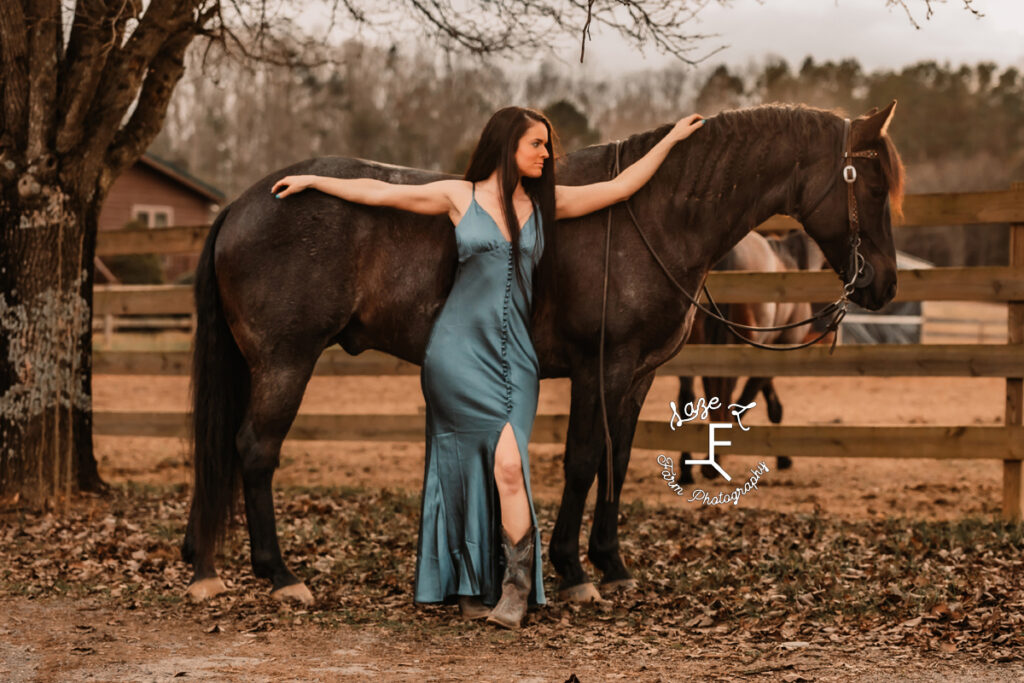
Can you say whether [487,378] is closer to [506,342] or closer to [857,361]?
[506,342]

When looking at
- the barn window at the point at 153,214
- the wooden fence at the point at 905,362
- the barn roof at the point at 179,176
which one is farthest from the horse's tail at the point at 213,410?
the barn window at the point at 153,214

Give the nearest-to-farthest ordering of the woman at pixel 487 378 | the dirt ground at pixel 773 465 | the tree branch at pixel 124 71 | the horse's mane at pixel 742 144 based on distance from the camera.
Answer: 1. the woman at pixel 487 378
2. the horse's mane at pixel 742 144
3. the tree branch at pixel 124 71
4. the dirt ground at pixel 773 465

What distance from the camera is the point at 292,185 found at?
434 centimetres

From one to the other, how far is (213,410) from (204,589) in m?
0.77

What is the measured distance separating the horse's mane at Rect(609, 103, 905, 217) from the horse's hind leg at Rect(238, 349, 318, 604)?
1.86 metres

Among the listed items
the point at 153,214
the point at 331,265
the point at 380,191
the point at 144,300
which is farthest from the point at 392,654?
the point at 153,214

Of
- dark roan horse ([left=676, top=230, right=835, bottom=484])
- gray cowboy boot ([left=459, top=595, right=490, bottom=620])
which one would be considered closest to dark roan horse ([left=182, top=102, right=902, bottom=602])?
gray cowboy boot ([left=459, top=595, right=490, bottom=620])

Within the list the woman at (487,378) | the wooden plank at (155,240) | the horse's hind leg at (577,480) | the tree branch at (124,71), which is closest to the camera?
the woman at (487,378)

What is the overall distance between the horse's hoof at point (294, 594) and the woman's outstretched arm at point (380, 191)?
5.44 feet

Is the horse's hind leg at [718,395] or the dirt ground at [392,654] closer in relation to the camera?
the dirt ground at [392,654]

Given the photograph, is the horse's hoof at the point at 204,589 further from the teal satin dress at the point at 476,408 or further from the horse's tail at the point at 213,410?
the teal satin dress at the point at 476,408

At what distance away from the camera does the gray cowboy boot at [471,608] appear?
156 inches

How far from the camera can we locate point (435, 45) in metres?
6.89

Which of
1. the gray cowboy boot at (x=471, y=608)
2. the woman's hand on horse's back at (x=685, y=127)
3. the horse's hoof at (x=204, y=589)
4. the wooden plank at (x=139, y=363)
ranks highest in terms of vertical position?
the woman's hand on horse's back at (x=685, y=127)
